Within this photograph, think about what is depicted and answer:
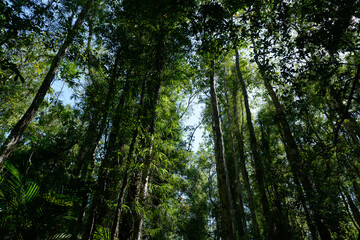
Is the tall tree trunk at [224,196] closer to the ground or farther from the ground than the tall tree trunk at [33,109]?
closer to the ground

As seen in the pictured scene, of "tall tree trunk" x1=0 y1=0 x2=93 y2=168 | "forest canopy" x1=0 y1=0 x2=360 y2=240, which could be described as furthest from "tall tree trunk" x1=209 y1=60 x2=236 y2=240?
"tall tree trunk" x1=0 y1=0 x2=93 y2=168

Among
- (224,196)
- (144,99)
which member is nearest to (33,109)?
(144,99)

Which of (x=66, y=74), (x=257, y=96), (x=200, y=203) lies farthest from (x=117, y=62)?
(x=200, y=203)

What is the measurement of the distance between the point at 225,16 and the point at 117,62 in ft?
10.3

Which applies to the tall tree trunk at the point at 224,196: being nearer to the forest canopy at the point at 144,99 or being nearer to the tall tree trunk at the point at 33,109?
the forest canopy at the point at 144,99

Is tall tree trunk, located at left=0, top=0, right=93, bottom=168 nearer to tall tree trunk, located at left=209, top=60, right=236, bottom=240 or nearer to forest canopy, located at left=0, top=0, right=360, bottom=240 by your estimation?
forest canopy, located at left=0, top=0, right=360, bottom=240

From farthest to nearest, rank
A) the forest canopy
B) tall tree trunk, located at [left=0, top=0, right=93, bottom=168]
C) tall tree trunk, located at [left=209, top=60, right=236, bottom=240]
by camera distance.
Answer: tall tree trunk, located at [left=209, top=60, right=236, bottom=240], tall tree trunk, located at [left=0, top=0, right=93, bottom=168], the forest canopy

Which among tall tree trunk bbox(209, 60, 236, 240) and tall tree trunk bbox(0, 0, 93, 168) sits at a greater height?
tall tree trunk bbox(0, 0, 93, 168)

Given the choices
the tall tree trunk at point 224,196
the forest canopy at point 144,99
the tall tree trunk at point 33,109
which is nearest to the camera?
the forest canopy at point 144,99

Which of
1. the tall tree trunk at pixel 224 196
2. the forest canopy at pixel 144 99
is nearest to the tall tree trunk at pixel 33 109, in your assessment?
the forest canopy at pixel 144 99

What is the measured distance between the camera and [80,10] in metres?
7.71

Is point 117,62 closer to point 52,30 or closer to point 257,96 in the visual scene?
point 52,30

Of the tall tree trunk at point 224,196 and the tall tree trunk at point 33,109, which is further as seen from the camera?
the tall tree trunk at point 224,196

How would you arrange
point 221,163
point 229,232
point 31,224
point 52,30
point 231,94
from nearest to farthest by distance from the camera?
point 31,224, point 229,232, point 52,30, point 221,163, point 231,94
